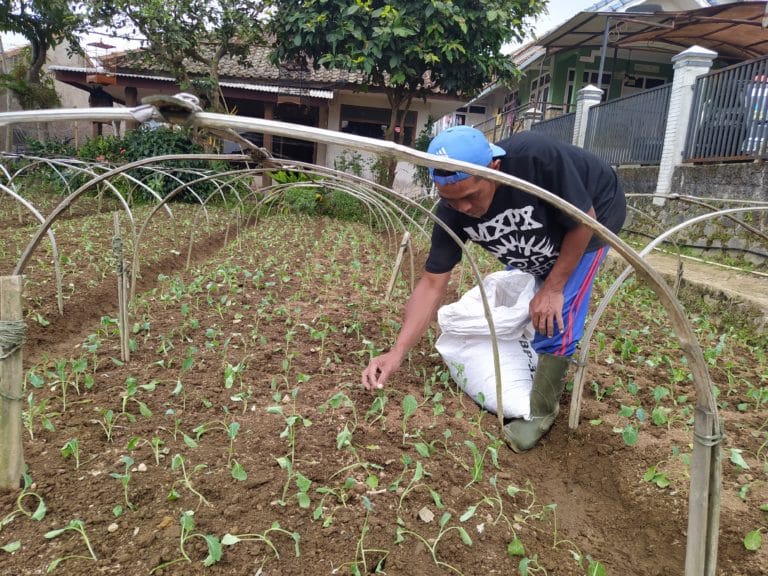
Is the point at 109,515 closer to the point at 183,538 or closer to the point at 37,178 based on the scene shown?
the point at 183,538

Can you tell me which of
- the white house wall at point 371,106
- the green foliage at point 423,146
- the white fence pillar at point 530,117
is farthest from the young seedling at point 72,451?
the white fence pillar at point 530,117

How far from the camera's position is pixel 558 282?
2.27 m

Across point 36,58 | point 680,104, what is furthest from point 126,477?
point 36,58

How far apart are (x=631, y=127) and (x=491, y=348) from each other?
290 inches

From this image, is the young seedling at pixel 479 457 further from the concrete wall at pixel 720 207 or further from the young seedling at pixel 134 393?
the concrete wall at pixel 720 207

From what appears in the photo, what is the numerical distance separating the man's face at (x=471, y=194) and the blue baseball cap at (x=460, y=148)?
4 cm

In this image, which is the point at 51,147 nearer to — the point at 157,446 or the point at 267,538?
the point at 157,446

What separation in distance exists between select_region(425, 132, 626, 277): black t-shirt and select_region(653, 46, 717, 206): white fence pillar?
5481mm

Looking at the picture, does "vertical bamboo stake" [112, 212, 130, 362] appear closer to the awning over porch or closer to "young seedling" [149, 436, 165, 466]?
"young seedling" [149, 436, 165, 466]

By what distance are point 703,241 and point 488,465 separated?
19.6 ft

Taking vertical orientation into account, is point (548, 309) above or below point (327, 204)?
above

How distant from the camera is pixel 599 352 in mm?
3535

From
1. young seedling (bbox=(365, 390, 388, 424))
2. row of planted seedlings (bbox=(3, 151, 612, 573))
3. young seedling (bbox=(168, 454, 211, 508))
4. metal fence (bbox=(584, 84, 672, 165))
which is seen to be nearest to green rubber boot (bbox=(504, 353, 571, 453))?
row of planted seedlings (bbox=(3, 151, 612, 573))

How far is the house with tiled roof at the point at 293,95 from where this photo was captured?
13.1 meters
